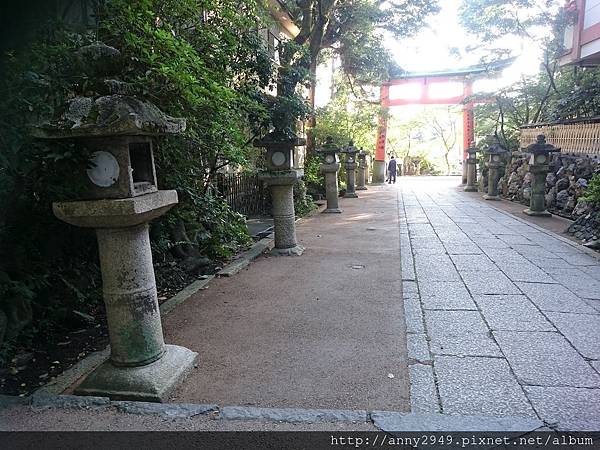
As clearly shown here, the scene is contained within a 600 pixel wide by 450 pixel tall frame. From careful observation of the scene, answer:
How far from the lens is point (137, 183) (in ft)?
9.87

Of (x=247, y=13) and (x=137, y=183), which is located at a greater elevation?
(x=247, y=13)

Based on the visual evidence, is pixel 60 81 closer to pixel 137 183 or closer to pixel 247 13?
pixel 137 183

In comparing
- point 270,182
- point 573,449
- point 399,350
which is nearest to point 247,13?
point 270,182

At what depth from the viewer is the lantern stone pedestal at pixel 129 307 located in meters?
2.78

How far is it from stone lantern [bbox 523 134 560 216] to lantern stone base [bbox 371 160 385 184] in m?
14.3

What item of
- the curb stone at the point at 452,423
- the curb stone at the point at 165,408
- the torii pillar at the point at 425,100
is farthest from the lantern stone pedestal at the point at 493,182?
the curb stone at the point at 165,408

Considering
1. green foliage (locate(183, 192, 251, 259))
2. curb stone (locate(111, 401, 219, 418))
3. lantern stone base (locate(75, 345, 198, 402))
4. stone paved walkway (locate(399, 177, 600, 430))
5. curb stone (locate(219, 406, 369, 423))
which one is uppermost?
green foliage (locate(183, 192, 251, 259))

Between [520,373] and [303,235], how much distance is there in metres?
5.99

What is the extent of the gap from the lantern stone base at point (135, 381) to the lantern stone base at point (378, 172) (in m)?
22.8

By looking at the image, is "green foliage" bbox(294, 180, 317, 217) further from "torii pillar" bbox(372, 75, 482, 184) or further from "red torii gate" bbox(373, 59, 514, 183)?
"torii pillar" bbox(372, 75, 482, 184)

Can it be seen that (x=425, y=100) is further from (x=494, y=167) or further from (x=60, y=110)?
(x=60, y=110)

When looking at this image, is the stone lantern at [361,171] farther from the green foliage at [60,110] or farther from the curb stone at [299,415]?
the curb stone at [299,415]

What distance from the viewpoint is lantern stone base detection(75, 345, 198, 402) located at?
9.18ft

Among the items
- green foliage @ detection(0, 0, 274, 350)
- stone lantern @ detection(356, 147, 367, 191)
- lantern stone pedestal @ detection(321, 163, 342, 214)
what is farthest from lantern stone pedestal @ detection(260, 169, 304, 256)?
stone lantern @ detection(356, 147, 367, 191)
